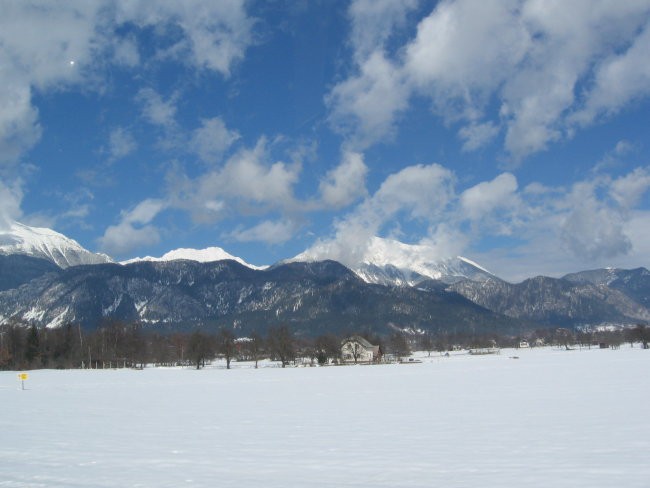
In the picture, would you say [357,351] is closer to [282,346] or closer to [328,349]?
[328,349]

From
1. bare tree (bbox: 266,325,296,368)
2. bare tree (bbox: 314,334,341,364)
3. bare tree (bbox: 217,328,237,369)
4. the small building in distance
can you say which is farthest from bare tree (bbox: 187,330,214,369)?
the small building in distance

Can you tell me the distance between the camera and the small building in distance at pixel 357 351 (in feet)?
493

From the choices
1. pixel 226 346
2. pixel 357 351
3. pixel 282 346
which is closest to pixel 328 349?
pixel 357 351

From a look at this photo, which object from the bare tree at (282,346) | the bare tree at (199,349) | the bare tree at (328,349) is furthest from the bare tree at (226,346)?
the bare tree at (328,349)

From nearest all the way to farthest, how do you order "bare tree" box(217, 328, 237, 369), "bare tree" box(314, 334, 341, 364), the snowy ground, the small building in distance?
1. the snowy ground
2. "bare tree" box(217, 328, 237, 369)
3. "bare tree" box(314, 334, 341, 364)
4. the small building in distance

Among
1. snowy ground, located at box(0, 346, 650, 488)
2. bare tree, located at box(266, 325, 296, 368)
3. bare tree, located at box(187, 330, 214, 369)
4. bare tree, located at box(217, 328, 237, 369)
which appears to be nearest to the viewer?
snowy ground, located at box(0, 346, 650, 488)

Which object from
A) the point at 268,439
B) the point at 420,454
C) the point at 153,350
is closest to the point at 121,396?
the point at 268,439

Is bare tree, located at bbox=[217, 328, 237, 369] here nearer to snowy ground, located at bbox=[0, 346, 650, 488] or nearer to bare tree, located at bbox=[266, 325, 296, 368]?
bare tree, located at bbox=[266, 325, 296, 368]

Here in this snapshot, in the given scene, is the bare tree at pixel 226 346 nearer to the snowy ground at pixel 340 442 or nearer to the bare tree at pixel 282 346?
the bare tree at pixel 282 346

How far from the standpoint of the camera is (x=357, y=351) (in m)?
153

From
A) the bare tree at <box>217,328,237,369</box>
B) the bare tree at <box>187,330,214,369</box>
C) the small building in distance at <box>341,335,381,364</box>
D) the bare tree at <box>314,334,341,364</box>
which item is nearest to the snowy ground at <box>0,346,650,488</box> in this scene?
the bare tree at <box>187,330,214,369</box>

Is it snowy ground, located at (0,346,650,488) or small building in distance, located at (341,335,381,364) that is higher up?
snowy ground, located at (0,346,650,488)

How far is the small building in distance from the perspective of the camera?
150387 millimetres

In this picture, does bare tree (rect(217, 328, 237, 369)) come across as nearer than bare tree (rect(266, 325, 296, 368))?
Yes
